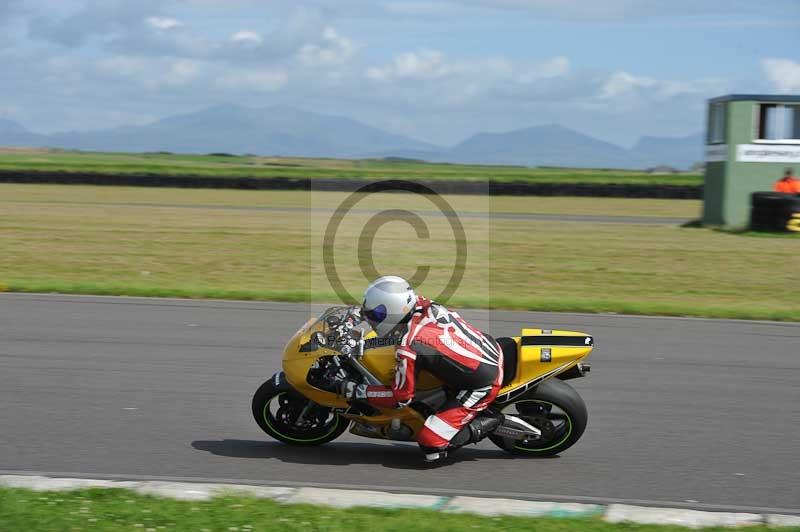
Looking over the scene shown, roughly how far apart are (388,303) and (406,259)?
14581mm

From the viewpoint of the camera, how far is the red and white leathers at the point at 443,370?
679 cm

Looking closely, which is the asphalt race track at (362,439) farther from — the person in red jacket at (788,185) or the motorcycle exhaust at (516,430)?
the person in red jacket at (788,185)

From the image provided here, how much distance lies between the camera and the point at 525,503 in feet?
19.7

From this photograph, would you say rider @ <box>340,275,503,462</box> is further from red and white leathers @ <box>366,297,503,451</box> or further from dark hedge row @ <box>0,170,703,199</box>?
dark hedge row @ <box>0,170,703,199</box>

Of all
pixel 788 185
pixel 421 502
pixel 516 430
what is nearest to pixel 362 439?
pixel 516 430

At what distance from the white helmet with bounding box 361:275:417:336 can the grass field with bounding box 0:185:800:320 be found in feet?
24.2

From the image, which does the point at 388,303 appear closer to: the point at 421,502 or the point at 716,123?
the point at 421,502

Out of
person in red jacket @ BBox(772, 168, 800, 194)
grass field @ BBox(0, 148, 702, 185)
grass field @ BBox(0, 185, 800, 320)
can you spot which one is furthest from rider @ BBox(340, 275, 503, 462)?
grass field @ BBox(0, 148, 702, 185)

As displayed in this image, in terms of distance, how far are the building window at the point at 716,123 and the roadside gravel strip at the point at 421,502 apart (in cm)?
2223

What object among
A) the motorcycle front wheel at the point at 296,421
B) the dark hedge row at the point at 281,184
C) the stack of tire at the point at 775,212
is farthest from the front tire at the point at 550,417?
the dark hedge row at the point at 281,184

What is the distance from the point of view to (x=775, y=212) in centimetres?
2406

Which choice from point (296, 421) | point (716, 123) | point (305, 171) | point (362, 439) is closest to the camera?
point (296, 421)

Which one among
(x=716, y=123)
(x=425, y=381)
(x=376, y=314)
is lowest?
(x=425, y=381)

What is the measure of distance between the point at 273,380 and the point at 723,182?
21.2m
